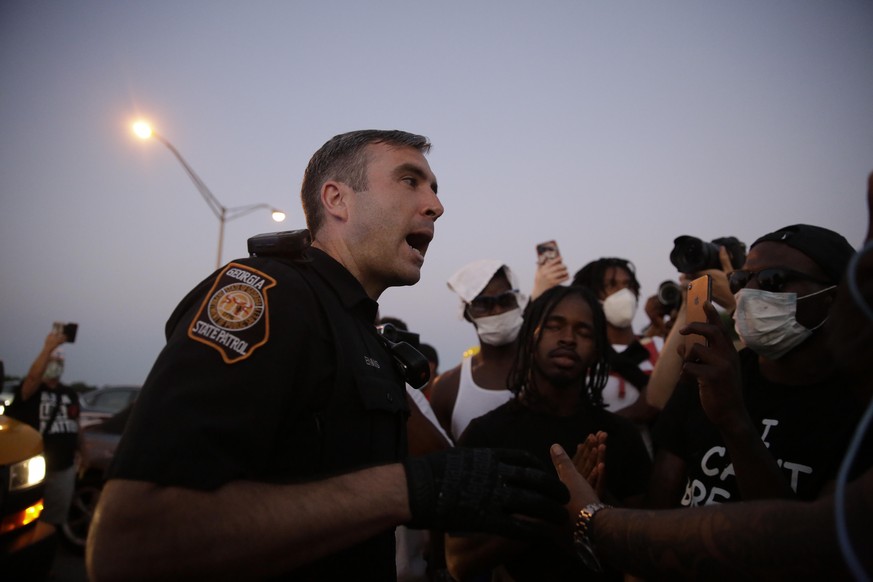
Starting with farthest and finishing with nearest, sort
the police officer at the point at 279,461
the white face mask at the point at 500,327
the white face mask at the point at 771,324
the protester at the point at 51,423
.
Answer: the protester at the point at 51,423, the white face mask at the point at 500,327, the white face mask at the point at 771,324, the police officer at the point at 279,461

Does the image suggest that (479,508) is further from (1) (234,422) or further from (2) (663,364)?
(2) (663,364)

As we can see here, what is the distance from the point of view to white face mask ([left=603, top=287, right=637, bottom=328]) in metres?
4.66

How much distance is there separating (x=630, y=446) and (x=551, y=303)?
1.06 meters

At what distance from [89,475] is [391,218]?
7423 millimetres

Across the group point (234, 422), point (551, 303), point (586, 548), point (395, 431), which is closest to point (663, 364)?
point (551, 303)

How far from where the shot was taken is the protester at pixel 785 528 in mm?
761

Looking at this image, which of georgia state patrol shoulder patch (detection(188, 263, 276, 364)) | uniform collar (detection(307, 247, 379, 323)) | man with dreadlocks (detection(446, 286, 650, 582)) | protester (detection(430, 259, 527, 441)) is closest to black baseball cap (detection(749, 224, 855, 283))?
man with dreadlocks (detection(446, 286, 650, 582))

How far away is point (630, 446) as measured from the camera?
108 inches

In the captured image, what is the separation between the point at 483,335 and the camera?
4.32 meters

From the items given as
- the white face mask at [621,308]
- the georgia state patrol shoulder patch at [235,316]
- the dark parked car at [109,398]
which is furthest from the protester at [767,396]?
the dark parked car at [109,398]

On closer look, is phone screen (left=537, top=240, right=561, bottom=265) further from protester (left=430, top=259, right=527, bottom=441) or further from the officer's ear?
the officer's ear

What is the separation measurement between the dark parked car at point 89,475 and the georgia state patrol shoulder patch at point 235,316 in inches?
258

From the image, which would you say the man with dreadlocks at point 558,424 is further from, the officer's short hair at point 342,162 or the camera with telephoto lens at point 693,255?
the officer's short hair at point 342,162

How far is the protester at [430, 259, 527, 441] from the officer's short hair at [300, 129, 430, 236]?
2.24 metres
